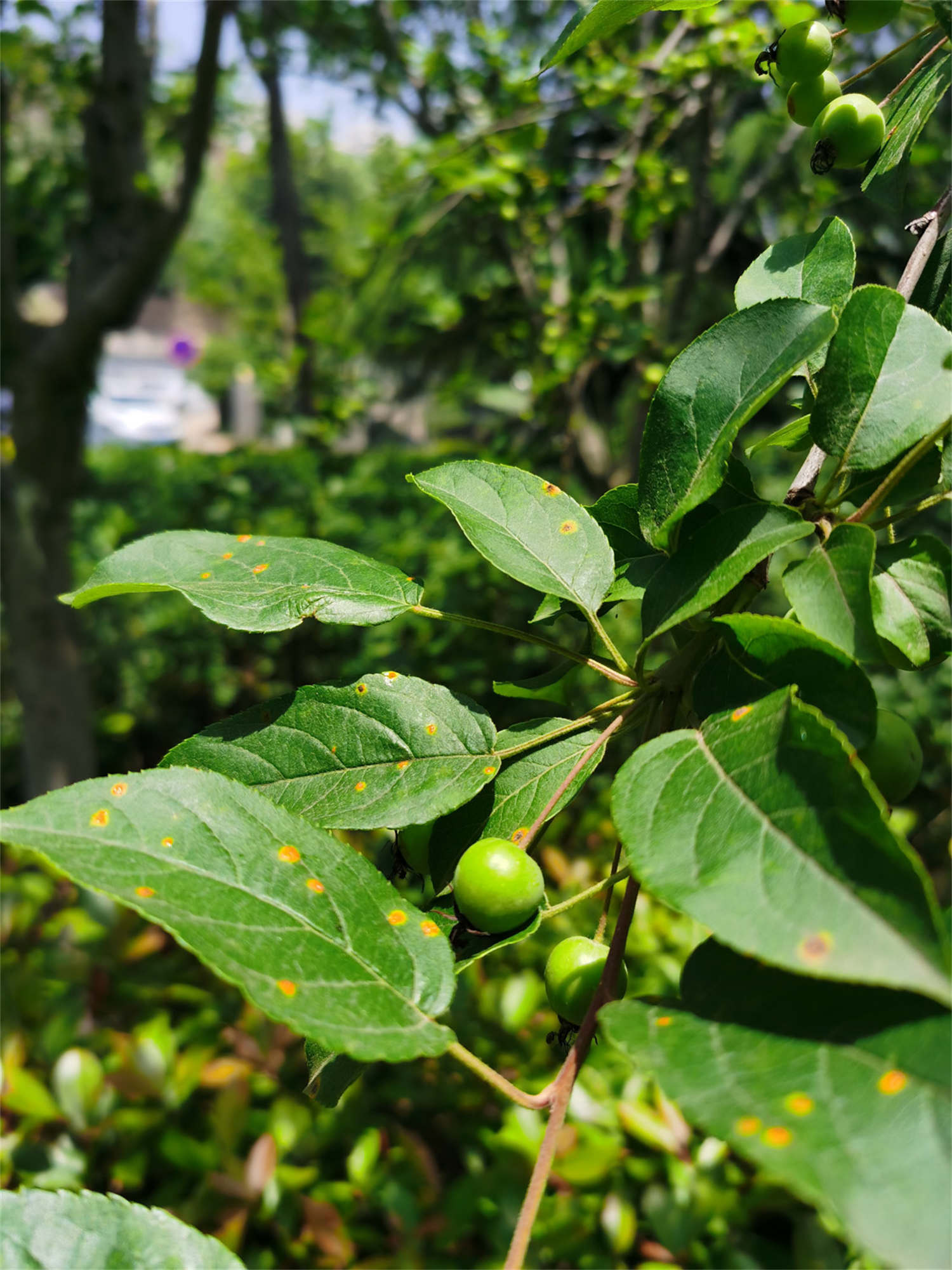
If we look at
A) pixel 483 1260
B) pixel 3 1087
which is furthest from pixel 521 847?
pixel 3 1087

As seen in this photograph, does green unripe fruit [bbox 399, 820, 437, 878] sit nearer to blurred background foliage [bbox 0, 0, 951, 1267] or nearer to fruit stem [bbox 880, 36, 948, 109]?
blurred background foliage [bbox 0, 0, 951, 1267]

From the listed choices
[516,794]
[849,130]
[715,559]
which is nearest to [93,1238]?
[516,794]

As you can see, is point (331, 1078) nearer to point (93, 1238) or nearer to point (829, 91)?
point (93, 1238)

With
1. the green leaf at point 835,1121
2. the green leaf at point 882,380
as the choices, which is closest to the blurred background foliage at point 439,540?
the green leaf at point 882,380

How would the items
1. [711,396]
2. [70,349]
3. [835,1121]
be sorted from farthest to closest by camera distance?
[70,349] < [711,396] < [835,1121]

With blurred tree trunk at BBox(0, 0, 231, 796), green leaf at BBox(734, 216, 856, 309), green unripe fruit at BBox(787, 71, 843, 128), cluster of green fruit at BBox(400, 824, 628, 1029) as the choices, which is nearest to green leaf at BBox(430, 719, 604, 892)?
cluster of green fruit at BBox(400, 824, 628, 1029)

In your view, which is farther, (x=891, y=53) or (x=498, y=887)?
(x=891, y=53)

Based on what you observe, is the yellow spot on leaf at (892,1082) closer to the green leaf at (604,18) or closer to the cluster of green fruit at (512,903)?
the cluster of green fruit at (512,903)
